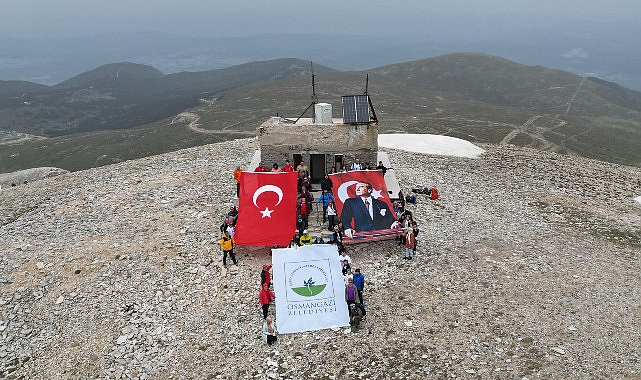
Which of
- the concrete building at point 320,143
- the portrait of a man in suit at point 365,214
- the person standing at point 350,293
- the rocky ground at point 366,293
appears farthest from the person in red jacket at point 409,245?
the concrete building at point 320,143

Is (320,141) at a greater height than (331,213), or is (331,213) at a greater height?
(320,141)

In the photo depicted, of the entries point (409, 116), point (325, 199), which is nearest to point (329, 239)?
point (325, 199)

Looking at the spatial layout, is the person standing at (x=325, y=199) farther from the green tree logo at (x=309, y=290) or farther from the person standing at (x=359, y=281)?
the green tree logo at (x=309, y=290)

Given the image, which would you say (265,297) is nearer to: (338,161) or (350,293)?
(350,293)

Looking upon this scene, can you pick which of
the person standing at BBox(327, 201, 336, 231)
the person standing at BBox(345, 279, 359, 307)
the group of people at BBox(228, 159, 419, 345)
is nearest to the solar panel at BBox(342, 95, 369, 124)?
the group of people at BBox(228, 159, 419, 345)

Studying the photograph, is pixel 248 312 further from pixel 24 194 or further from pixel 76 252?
pixel 24 194
